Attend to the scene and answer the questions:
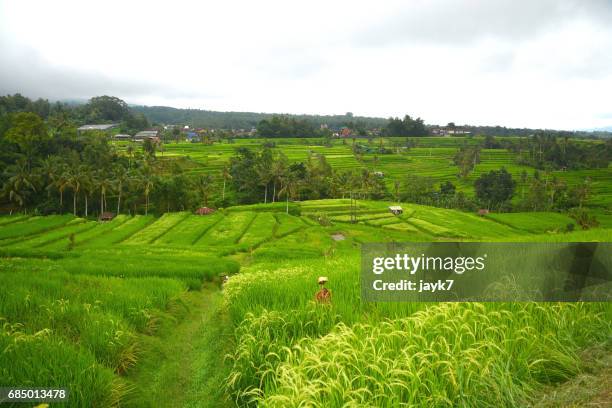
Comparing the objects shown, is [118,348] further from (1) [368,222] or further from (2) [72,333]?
(1) [368,222]

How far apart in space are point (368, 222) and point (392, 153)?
Result: 59.7 metres

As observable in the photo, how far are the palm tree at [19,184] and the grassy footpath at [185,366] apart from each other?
50002 millimetres

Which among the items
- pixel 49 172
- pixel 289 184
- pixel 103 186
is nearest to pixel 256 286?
pixel 103 186

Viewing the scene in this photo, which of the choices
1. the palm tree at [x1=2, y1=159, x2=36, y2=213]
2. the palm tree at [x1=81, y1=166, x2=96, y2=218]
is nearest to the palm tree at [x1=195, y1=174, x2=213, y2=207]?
the palm tree at [x1=81, y1=166, x2=96, y2=218]

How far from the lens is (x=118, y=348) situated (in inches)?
279

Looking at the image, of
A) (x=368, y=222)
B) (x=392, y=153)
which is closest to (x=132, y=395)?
(x=368, y=222)

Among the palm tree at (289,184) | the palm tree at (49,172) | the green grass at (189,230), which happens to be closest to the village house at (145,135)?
the palm tree at (49,172)

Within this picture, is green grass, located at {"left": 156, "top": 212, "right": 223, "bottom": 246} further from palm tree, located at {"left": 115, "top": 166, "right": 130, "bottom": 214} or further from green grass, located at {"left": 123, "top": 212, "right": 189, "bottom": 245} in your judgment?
palm tree, located at {"left": 115, "top": 166, "right": 130, "bottom": 214}

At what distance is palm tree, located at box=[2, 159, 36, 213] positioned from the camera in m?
48.6

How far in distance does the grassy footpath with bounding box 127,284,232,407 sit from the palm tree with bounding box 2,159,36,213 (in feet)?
164

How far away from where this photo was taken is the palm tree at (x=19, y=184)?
159ft

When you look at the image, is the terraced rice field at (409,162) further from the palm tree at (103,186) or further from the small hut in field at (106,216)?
the small hut in field at (106,216)

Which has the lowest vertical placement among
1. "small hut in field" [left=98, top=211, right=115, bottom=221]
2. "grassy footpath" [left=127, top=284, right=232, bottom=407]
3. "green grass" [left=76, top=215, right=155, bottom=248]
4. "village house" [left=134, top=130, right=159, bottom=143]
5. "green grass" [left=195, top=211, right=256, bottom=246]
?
"small hut in field" [left=98, top=211, right=115, bottom=221]

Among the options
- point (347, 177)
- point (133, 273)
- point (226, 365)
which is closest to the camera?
point (226, 365)
